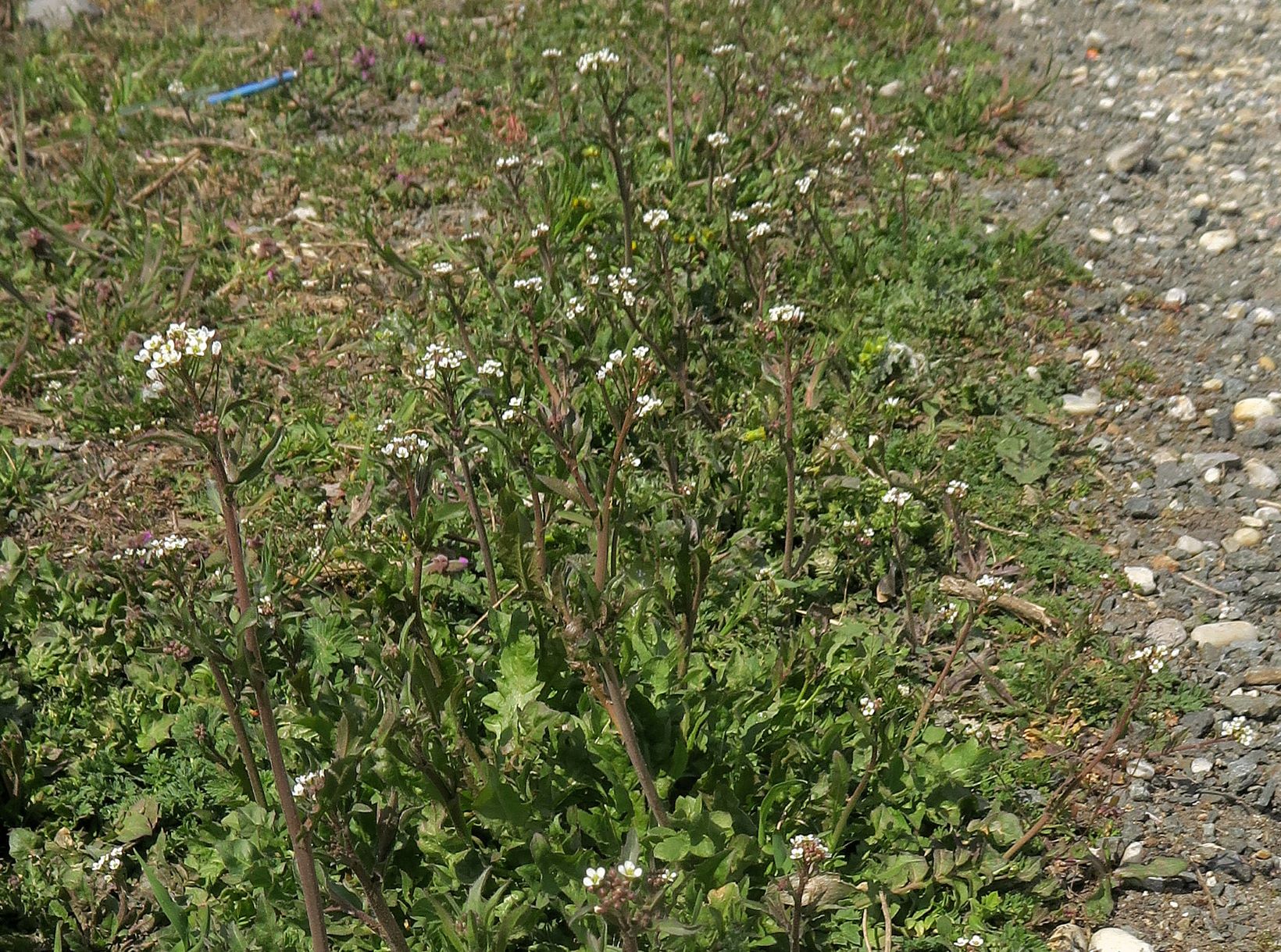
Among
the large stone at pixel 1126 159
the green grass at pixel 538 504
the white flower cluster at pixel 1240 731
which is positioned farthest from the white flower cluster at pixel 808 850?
the large stone at pixel 1126 159

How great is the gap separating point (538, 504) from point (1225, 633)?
7.20ft

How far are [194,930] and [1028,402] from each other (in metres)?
3.34

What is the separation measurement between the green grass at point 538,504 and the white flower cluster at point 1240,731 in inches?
10.3

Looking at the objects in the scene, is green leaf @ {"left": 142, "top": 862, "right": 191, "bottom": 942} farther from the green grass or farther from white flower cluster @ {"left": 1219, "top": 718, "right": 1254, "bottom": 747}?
white flower cluster @ {"left": 1219, "top": 718, "right": 1254, "bottom": 747}

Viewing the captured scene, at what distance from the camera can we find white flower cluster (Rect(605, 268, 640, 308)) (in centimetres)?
399

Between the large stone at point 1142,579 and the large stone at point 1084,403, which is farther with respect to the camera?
the large stone at point 1084,403

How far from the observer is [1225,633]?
355 cm

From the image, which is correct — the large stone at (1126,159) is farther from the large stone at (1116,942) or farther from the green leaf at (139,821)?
the green leaf at (139,821)

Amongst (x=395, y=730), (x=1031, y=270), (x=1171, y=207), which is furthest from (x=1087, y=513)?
(x=395, y=730)

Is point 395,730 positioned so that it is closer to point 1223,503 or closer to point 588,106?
point 1223,503

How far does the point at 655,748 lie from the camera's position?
314 cm

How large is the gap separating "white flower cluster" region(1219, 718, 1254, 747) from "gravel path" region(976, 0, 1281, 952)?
7 cm

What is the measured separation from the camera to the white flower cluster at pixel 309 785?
2348 millimetres

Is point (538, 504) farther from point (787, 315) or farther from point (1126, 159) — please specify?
point (1126, 159)
